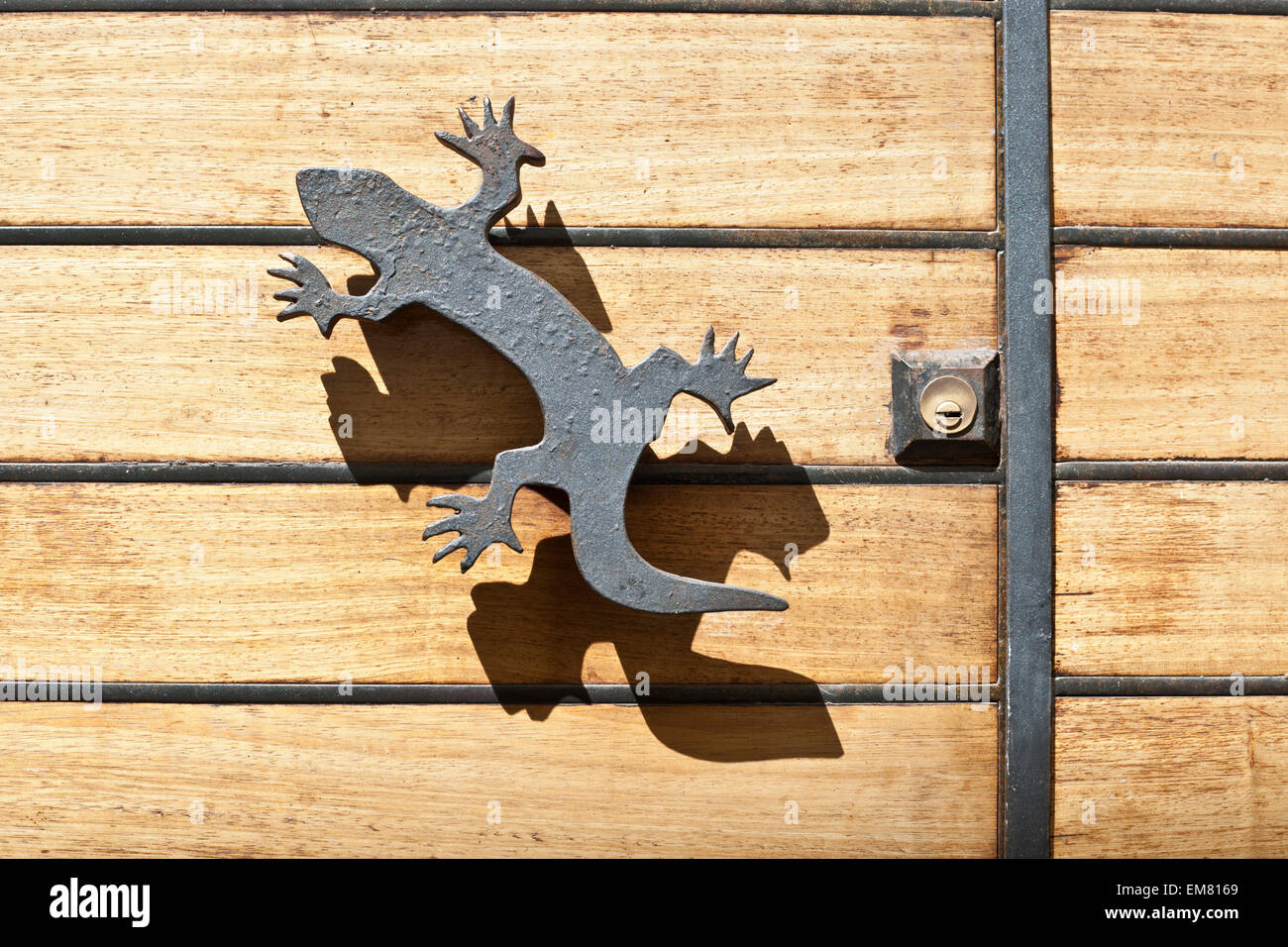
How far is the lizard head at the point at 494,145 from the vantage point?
0.91 meters

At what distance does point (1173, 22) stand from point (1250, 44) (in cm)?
9

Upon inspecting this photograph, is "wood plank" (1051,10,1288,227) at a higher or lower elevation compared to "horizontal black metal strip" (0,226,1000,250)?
higher

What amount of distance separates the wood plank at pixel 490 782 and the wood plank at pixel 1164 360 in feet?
1.24

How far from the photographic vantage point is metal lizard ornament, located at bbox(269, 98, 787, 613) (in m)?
0.91

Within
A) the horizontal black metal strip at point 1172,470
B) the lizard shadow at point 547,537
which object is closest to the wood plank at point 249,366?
the lizard shadow at point 547,537

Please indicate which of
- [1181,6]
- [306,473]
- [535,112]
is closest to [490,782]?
[306,473]

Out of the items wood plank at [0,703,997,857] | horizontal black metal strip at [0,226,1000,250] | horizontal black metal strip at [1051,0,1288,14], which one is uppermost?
horizontal black metal strip at [1051,0,1288,14]

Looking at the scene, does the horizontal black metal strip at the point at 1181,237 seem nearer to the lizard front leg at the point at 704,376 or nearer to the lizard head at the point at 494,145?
the lizard front leg at the point at 704,376

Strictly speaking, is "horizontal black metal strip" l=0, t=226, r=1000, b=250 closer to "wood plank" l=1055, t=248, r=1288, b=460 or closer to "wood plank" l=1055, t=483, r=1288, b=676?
"wood plank" l=1055, t=248, r=1288, b=460

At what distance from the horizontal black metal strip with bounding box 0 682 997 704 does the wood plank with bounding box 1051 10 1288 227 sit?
0.58 metres

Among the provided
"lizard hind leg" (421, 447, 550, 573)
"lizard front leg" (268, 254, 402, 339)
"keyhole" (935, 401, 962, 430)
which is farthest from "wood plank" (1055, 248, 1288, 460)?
"lizard front leg" (268, 254, 402, 339)

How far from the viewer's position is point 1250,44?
40.3 inches

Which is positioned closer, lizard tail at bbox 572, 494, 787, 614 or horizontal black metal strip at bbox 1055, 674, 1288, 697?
lizard tail at bbox 572, 494, 787, 614

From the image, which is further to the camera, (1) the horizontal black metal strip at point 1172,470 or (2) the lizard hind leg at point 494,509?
(1) the horizontal black metal strip at point 1172,470
